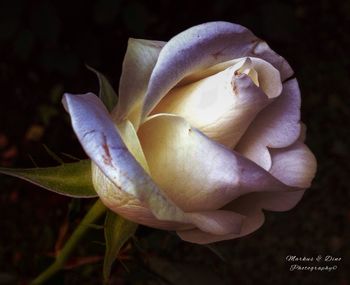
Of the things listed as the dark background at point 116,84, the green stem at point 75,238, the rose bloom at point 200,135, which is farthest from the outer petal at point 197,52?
the dark background at point 116,84

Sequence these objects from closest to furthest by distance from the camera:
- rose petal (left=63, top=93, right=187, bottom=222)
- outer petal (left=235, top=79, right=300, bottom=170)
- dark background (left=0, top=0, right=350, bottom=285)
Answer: rose petal (left=63, top=93, right=187, bottom=222), outer petal (left=235, top=79, right=300, bottom=170), dark background (left=0, top=0, right=350, bottom=285)

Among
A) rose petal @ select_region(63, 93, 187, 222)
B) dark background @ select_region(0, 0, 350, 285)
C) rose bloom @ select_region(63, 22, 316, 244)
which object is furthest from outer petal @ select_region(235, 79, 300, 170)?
dark background @ select_region(0, 0, 350, 285)

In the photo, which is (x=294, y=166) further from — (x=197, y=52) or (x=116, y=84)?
(x=116, y=84)

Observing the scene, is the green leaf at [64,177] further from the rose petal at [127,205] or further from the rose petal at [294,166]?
the rose petal at [294,166]

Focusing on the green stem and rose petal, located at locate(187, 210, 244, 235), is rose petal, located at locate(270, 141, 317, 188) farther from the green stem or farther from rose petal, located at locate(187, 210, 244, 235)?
the green stem

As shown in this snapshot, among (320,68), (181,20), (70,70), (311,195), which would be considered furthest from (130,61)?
(320,68)

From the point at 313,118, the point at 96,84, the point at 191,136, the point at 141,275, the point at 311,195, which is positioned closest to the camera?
the point at 191,136

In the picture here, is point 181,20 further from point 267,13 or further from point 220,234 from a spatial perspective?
point 220,234
